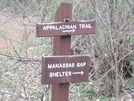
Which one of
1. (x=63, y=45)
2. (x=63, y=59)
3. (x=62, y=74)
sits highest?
(x=63, y=45)

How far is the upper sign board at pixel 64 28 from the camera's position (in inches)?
100

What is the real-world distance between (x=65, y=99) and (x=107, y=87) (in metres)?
2.53

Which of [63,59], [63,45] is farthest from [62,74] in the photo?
[63,45]

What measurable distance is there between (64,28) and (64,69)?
42cm

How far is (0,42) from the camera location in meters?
9.32

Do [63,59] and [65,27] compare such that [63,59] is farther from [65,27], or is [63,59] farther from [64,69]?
[65,27]

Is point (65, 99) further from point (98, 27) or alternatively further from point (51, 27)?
point (98, 27)

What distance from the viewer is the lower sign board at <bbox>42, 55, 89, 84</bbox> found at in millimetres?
2529

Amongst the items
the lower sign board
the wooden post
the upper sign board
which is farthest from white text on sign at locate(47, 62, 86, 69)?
the upper sign board

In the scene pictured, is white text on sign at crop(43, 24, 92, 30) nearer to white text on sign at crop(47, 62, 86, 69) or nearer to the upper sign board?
the upper sign board

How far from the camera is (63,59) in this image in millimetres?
2576

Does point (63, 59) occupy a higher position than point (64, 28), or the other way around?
point (64, 28)

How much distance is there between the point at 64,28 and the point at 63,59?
0.32 m

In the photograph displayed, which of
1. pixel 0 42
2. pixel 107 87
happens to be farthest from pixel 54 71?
pixel 0 42
